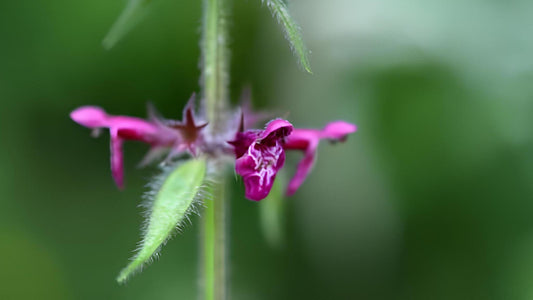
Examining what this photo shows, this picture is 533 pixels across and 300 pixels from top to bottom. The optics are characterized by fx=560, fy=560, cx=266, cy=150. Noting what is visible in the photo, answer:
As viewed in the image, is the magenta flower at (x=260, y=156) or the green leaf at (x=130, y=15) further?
the green leaf at (x=130, y=15)

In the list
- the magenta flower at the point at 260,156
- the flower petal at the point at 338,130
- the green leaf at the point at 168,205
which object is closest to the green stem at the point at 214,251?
the green leaf at the point at 168,205

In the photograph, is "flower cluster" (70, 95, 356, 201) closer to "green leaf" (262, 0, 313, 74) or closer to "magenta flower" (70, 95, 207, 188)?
"magenta flower" (70, 95, 207, 188)

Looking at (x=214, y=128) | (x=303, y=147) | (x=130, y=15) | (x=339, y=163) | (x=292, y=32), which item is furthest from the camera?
(x=339, y=163)

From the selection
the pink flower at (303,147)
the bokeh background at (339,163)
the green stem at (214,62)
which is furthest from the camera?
the bokeh background at (339,163)

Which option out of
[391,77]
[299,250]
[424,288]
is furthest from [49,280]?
[391,77]

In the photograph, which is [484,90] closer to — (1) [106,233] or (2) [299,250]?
(2) [299,250]

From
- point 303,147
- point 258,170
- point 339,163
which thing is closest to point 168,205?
point 258,170

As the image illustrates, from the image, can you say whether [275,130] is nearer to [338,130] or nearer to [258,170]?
[258,170]

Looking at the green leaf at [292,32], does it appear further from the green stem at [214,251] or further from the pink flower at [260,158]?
the green stem at [214,251]
